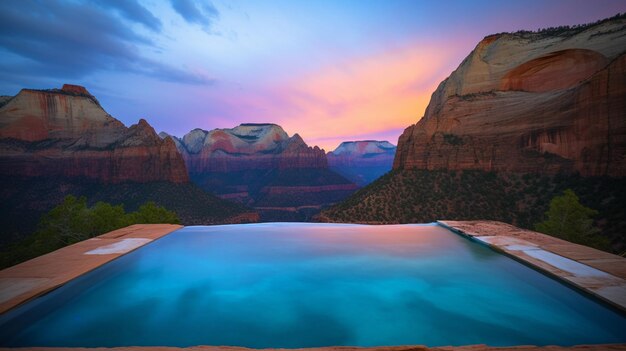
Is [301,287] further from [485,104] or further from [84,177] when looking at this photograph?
[84,177]

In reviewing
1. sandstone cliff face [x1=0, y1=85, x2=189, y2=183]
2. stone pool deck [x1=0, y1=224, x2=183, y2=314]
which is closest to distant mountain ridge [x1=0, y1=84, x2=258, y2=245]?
sandstone cliff face [x1=0, y1=85, x2=189, y2=183]

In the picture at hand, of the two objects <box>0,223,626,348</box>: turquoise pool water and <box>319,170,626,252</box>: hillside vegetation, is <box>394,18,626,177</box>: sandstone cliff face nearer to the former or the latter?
<box>319,170,626,252</box>: hillside vegetation

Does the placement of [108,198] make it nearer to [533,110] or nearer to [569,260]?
[569,260]

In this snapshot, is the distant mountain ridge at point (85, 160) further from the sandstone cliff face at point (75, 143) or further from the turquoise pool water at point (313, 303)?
the turquoise pool water at point (313, 303)

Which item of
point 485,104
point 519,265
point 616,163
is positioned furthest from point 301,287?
point 485,104

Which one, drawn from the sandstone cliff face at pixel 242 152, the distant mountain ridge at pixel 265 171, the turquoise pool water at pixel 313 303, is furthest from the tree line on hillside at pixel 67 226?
the sandstone cliff face at pixel 242 152

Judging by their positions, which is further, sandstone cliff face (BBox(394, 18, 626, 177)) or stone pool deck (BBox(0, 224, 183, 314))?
sandstone cliff face (BBox(394, 18, 626, 177))

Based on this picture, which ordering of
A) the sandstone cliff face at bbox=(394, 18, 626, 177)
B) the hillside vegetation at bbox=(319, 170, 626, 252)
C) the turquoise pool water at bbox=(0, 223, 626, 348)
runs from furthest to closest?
the sandstone cliff face at bbox=(394, 18, 626, 177), the hillside vegetation at bbox=(319, 170, 626, 252), the turquoise pool water at bbox=(0, 223, 626, 348)
